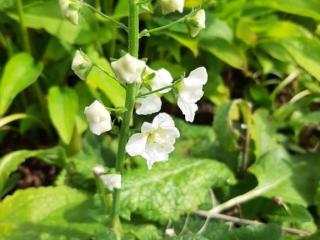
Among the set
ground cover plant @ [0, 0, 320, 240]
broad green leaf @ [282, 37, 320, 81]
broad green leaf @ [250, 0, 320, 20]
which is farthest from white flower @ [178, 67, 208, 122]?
broad green leaf @ [250, 0, 320, 20]

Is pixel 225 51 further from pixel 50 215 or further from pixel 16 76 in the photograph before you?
pixel 50 215

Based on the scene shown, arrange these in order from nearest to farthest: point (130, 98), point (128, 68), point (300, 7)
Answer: point (128, 68) < point (130, 98) < point (300, 7)

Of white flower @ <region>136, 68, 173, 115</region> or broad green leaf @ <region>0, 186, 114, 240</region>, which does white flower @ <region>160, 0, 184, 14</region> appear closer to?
white flower @ <region>136, 68, 173, 115</region>

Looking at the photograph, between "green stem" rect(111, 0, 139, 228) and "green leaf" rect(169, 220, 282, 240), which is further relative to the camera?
"green leaf" rect(169, 220, 282, 240)

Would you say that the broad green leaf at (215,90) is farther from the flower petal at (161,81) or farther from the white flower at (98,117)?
the white flower at (98,117)

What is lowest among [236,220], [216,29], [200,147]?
[236,220]

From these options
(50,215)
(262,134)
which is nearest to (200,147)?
(262,134)
